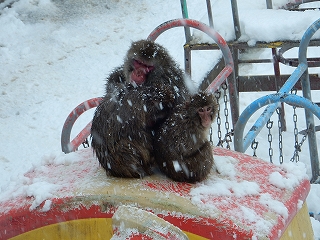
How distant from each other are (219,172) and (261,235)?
500 millimetres

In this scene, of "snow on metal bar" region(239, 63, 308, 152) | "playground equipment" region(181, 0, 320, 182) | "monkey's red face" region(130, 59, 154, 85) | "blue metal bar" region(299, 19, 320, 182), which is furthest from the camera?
"blue metal bar" region(299, 19, 320, 182)

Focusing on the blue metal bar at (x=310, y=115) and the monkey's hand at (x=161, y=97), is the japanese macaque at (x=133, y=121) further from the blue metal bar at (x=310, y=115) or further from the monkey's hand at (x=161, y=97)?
the blue metal bar at (x=310, y=115)

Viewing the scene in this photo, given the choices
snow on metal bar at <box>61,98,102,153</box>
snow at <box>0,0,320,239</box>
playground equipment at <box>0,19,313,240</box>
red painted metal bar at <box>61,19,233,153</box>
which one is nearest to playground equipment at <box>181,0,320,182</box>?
snow at <box>0,0,320,239</box>

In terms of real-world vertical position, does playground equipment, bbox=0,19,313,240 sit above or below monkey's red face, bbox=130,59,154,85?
below

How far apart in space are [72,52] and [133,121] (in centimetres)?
536

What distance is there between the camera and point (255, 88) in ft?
18.2

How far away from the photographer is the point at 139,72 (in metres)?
2.38

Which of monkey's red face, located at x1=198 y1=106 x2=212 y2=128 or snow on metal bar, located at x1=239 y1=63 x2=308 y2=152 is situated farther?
→ snow on metal bar, located at x1=239 y1=63 x2=308 y2=152

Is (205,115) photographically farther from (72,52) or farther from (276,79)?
(72,52)

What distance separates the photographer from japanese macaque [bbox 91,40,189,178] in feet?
7.31

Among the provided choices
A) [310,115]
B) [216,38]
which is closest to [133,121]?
[216,38]

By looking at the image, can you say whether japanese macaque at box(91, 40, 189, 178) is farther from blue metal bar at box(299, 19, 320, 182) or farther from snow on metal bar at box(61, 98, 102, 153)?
blue metal bar at box(299, 19, 320, 182)

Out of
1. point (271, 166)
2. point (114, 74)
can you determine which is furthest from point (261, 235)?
point (114, 74)

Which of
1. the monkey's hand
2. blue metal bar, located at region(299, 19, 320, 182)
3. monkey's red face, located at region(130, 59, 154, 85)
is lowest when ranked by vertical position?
blue metal bar, located at region(299, 19, 320, 182)
